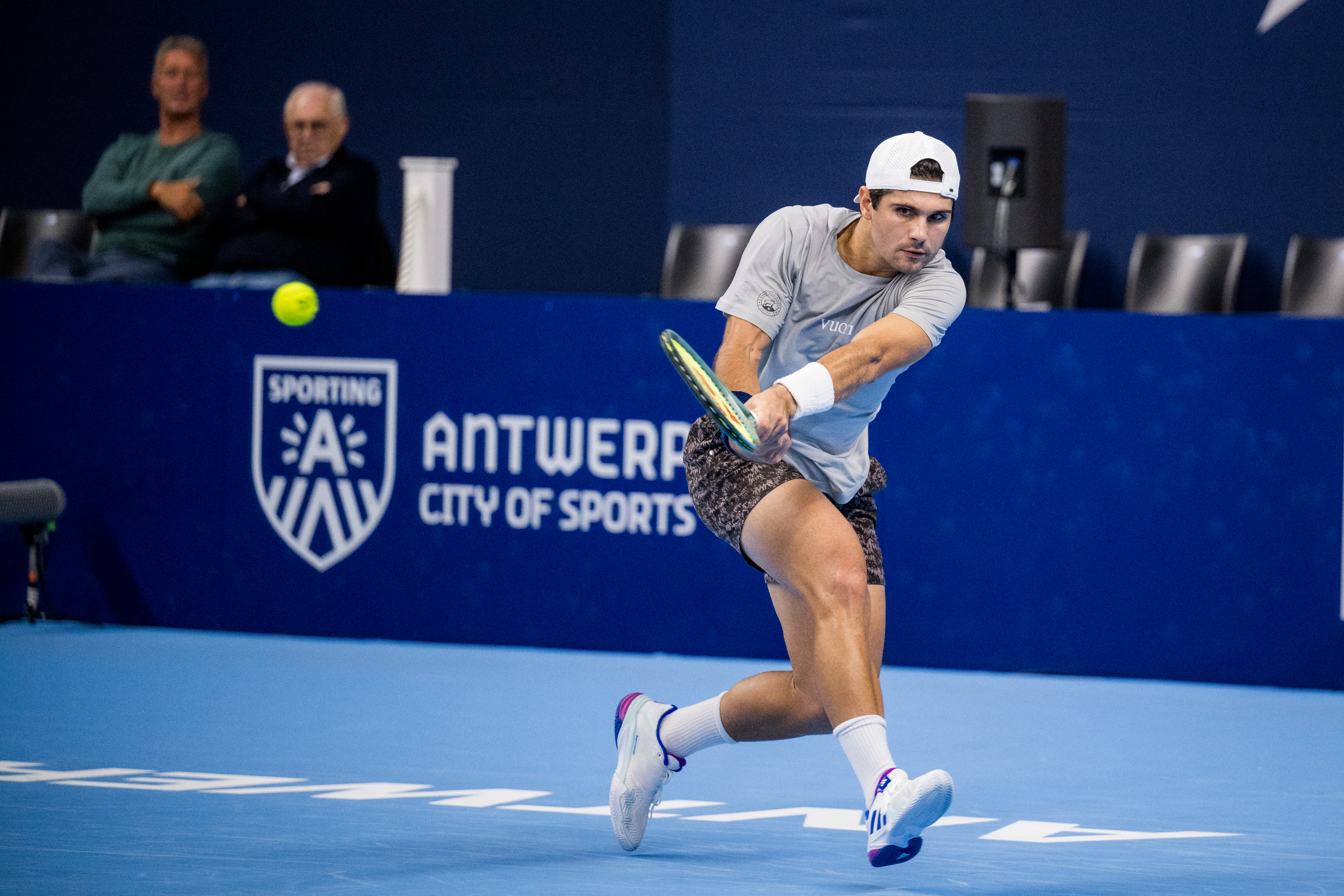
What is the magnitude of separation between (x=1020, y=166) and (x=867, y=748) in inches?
219

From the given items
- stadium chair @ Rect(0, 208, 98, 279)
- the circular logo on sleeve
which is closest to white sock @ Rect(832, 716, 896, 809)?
the circular logo on sleeve

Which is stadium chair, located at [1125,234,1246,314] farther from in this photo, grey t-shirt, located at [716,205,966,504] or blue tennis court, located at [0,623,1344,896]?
grey t-shirt, located at [716,205,966,504]

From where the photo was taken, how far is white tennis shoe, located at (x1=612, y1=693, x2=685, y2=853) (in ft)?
13.7

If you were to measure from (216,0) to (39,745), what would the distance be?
8259 mm

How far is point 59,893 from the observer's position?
3713mm

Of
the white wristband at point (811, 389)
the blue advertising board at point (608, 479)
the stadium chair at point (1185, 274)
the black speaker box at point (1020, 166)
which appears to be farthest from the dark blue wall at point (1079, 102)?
the white wristband at point (811, 389)

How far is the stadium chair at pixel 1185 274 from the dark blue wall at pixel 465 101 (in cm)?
296

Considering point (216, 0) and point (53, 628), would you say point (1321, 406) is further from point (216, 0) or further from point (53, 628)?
point (216, 0)

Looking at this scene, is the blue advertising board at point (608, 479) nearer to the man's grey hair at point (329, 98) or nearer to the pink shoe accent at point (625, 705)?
the man's grey hair at point (329, 98)

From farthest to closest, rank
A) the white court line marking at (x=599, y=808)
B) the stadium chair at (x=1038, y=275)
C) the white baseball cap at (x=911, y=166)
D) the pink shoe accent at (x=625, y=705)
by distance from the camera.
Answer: the stadium chair at (x=1038, y=275)
the white court line marking at (x=599, y=808)
the pink shoe accent at (x=625, y=705)
the white baseball cap at (x=911, y=166)

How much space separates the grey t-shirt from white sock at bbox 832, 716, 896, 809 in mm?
614

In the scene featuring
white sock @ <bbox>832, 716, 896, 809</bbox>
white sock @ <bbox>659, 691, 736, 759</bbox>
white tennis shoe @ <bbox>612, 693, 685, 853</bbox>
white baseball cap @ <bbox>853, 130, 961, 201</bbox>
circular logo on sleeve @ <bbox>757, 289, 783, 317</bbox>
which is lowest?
white tennis shoe @ <bbox>612, 693, 685, 853</bbox>

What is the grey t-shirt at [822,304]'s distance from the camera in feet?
13.3

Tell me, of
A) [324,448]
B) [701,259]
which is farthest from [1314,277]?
[324,448]
